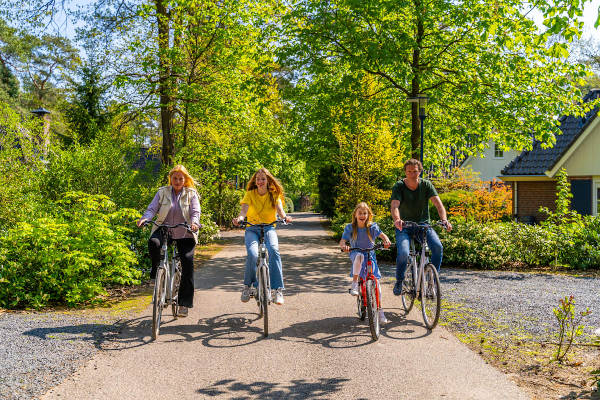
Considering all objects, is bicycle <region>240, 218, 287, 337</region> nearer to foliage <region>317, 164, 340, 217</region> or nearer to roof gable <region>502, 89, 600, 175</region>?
roof gable <region>502, 89, 600, 175</region>

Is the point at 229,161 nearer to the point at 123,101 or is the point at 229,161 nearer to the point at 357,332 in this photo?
the point at 123,101

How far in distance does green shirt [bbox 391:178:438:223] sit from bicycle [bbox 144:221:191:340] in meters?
2.73

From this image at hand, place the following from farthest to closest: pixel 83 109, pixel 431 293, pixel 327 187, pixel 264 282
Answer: pixel 327 187 < pixel 83 109 < pixel 431 293 < pixel 264 282

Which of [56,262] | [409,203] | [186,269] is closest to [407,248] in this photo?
[409,203]

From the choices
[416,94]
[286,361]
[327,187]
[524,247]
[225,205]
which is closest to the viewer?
[286,361]

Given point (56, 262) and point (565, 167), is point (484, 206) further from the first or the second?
point (56, 262)

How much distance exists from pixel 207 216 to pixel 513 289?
31.6ft

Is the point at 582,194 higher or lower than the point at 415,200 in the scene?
higher

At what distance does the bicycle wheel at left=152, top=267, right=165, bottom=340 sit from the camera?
18.6 ft

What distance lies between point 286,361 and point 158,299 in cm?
169

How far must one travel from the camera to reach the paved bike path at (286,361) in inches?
166

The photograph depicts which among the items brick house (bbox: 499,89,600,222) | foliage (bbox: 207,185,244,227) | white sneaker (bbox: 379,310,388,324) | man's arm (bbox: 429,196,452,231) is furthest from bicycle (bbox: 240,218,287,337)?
foliage (bbox: 207,185,244,227)

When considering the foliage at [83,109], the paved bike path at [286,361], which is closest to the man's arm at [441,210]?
the paved bike path at [286,361]

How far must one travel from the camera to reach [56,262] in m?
7.26
